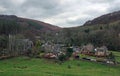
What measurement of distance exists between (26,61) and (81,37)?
68.6 meters

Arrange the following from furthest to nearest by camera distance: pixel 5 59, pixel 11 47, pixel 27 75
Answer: pixel 11 47 → pixel 5 59 → pixel 27 75

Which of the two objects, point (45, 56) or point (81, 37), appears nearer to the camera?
point (45, 56)

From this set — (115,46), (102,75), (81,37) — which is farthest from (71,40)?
(102,75)

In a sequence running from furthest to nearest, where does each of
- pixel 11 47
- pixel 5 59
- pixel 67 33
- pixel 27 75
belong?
pixel 67 33 < pixel 11 47 < pixel 5 59 < pixel 27 75

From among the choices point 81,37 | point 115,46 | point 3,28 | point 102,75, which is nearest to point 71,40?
point 81,37

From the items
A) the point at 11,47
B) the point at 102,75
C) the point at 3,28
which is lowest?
the point at 102,75

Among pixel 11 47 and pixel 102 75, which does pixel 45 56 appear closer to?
pixel 11 47

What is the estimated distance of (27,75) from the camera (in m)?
48.9

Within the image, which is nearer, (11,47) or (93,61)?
(93,61)

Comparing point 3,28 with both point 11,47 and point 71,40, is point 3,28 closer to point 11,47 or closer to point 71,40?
point 71,40

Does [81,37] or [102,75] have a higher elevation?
[81,37]

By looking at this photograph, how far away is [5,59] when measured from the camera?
8169 centimetres

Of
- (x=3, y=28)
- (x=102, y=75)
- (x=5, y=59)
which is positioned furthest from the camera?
(x=3, y=28)

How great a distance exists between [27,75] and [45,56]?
35067 millimetres
